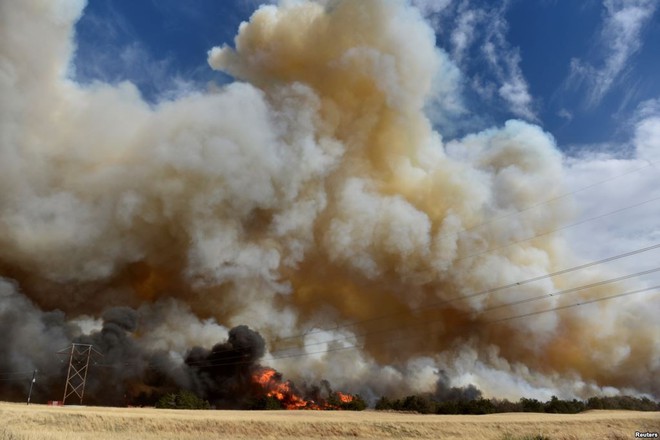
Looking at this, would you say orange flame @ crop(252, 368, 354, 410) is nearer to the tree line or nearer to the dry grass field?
the tree line

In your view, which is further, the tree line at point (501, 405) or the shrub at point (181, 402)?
the tree line at point (501, 405)

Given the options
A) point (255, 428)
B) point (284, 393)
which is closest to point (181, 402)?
point (284, 393)

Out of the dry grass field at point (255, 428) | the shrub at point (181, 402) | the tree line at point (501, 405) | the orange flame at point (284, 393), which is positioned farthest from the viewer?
the orange flame at point (284, 393)

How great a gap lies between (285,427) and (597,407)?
62054 millimetres

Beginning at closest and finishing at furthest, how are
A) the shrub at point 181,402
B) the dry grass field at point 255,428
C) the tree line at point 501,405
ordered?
the dry grass field at point 255,428 → the shrub at point 181,402 → the tree line at point 501,405

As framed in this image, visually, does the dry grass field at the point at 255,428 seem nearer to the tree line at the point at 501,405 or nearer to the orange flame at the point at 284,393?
the tree line at the point at 501,405

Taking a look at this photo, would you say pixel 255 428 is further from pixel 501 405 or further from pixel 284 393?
pixel 501 405

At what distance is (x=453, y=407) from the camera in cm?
7350

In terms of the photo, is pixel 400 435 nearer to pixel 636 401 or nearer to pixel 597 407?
pixel 597 407

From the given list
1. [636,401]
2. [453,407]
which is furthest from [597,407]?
[453,407]

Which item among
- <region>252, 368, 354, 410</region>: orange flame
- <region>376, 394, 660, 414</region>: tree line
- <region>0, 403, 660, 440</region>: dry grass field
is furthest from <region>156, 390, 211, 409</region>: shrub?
<region>376, 394, 660, 414</region>: tree line

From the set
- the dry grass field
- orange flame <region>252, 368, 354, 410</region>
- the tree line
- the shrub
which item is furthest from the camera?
orange flame <region>252, 368, 354, 410</region>

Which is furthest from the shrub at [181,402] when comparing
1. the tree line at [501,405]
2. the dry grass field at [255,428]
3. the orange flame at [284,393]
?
A: the tree line at [501,405]

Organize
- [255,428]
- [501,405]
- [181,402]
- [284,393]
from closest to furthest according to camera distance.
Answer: [255,428] → [181,402] → [501,405] → [284,393]
